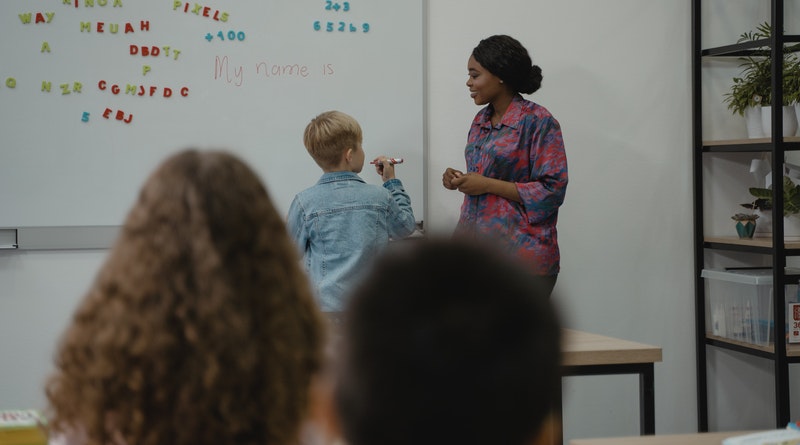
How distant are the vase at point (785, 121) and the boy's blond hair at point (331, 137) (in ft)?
5.16

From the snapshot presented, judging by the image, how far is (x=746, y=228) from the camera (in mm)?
3566

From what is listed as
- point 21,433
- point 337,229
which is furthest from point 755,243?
point 21,433

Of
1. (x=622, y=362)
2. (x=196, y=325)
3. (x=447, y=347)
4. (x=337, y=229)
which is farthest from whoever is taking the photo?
(x=337, y=229)

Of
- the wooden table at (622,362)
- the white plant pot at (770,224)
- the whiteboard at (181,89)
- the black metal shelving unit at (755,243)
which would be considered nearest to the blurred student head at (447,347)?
the wooden table at (622,362)

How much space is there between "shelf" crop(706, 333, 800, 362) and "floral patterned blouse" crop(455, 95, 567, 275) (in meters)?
0.92

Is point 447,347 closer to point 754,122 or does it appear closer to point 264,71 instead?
point 264,71

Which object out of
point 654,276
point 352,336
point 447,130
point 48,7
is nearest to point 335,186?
point 447,130

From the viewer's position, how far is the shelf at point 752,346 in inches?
131

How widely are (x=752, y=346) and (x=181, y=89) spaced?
7.36 feet

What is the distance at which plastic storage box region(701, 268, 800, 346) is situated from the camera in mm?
3438

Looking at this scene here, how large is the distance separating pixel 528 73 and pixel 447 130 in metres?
0.49

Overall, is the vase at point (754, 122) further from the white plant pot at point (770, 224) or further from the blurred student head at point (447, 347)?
the blurred student head at point (447, 347)

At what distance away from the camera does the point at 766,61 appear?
350 cm

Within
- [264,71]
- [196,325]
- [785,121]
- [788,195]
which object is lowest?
[196,325]
